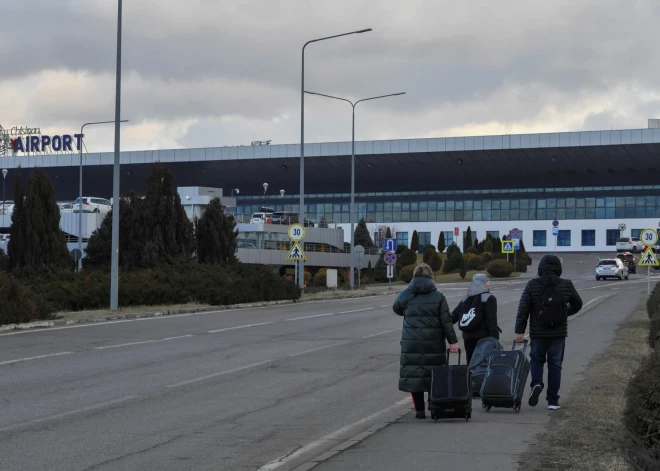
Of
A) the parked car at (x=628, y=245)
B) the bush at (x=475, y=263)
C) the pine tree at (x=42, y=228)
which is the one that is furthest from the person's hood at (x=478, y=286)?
the parked car at (x=628, y=245)

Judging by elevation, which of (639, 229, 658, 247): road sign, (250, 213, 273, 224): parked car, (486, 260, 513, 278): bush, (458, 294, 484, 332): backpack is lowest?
(486, 260, 513, 278): bush

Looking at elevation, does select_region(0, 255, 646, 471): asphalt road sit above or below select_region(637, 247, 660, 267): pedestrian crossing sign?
below

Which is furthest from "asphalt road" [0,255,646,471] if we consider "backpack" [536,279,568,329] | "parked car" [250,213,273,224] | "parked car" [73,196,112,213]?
"parked car" [73,196,112,213]

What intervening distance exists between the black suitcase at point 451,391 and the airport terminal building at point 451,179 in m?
93.3

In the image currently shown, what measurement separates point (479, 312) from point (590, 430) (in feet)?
8.79

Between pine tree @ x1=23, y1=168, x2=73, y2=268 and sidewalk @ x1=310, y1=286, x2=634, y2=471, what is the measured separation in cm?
2804

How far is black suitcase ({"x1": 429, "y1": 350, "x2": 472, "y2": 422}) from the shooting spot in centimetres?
1057

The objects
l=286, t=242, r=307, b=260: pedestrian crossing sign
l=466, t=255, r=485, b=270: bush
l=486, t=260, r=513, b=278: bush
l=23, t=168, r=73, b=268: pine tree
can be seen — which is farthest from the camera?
→ l=466, t=255, r=485, b=270: bush

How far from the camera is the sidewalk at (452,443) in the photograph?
8250mm

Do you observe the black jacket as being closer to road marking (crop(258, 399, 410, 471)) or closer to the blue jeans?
the blue jeans

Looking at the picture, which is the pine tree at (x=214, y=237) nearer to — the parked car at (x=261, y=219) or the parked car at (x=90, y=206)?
the parked car at (x=261, y=219)

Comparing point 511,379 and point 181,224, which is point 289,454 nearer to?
point 511,379

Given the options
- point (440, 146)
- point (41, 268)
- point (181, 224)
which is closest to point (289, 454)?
point (41, 268)

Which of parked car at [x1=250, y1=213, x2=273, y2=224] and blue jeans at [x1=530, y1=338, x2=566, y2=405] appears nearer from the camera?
blue jeans at [x1=530, y1=338, x2=566, y2=405]
